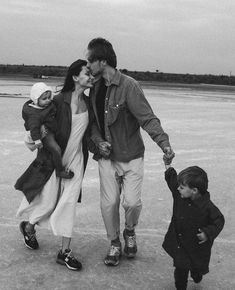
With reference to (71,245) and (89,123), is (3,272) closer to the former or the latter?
(71,245)

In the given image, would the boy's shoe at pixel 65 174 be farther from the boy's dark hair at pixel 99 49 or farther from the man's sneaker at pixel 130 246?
the boy's dark hair at pixel 99 49

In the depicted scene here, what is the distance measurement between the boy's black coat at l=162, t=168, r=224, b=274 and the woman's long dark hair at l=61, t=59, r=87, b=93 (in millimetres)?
1310

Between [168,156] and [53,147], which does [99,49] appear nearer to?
[53,147]

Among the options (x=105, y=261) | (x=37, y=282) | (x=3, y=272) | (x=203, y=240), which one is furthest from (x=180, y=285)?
(x=3, y=272)

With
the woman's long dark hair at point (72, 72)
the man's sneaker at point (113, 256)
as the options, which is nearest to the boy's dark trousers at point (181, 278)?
the man's sneaker at point (113, 256)

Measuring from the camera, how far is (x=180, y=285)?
3771 millimetres

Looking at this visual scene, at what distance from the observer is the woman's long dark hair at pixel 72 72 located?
419 cm

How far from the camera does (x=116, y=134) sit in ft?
14.4

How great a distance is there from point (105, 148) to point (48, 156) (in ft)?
1.63

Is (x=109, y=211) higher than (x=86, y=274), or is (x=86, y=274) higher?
(x=109, y=211)

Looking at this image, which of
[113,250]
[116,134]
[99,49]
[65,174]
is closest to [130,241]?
[113,250]

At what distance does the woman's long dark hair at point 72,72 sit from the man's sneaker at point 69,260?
1394mm

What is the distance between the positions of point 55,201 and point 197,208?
1.38 m

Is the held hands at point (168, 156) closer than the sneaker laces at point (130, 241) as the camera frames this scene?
Yes
